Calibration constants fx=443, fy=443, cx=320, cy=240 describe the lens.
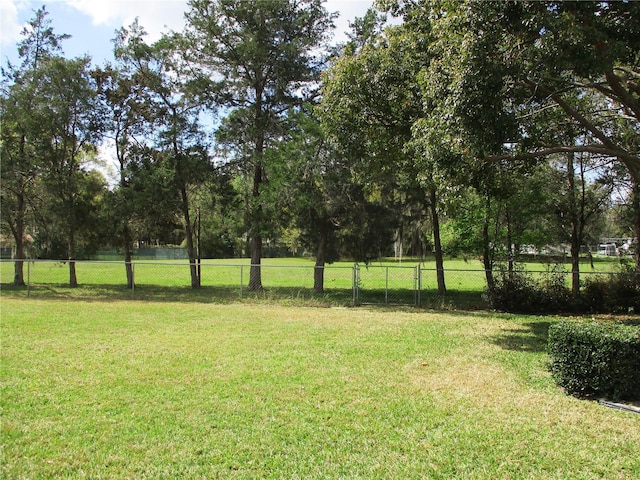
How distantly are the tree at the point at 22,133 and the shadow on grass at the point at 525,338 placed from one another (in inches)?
712

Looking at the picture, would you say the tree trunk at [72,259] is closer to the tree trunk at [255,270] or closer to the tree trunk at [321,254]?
the tree trunk at [255,270]

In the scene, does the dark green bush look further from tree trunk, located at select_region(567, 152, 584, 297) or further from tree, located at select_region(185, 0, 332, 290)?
tree, located at select_region(185, 0, 332, 290)

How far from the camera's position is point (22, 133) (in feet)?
63.7

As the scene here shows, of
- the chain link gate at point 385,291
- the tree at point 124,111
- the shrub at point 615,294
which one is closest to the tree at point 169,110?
the tree at point 124,111

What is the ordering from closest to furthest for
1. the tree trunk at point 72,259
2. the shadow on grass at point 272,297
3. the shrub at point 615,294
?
the shrub at point 615,294
the shadow on grass at point 272,297
the tree trunk at point 72,259

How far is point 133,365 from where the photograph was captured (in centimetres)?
652

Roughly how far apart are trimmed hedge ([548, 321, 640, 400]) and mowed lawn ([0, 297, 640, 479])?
0.28 m

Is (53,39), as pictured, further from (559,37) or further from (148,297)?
(559,37)

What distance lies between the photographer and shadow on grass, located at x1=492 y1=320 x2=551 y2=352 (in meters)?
8.23

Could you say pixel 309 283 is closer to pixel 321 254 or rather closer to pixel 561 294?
pixel 321 254

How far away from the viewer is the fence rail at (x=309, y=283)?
591 inches

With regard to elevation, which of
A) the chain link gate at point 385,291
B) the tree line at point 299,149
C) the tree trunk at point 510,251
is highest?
the tree line at point 299,149

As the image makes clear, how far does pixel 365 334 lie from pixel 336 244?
9.32 m

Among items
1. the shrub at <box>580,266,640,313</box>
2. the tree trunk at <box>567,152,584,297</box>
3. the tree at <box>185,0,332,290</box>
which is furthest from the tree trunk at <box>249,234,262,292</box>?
the tree trunk at <box>567,152,584,297</box>
